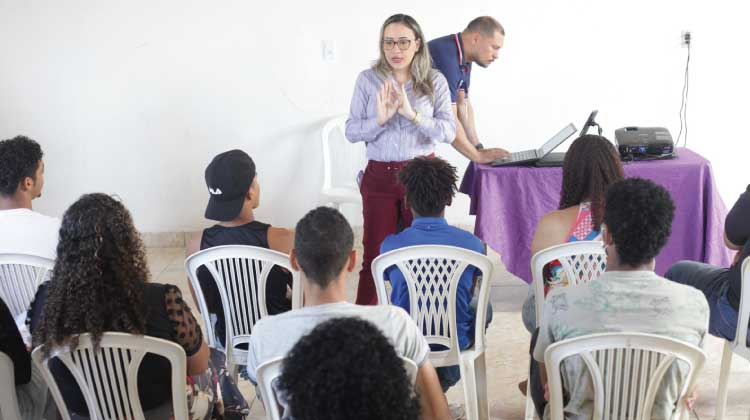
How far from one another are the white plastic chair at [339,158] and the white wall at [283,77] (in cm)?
12

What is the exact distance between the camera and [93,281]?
195 cm

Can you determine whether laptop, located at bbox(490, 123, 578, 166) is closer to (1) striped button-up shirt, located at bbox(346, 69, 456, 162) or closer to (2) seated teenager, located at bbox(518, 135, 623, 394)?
(1) striped button-up shirt, located at bbox(346, 69, 456, 162)

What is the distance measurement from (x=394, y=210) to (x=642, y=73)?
87.8 inches

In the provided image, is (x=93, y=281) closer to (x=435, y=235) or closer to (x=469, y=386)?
(x=435, y=235)

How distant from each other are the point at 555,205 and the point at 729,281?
111cm

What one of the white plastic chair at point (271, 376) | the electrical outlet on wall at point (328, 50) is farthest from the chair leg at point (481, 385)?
the electrical outlet on wall at point (328, 50)

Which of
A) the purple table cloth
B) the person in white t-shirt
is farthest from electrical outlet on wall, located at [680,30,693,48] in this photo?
the person in white t-shirt

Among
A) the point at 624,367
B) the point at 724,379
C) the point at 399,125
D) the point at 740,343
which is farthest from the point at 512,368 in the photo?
the point at 624,367

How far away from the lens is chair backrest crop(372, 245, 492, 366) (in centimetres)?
252

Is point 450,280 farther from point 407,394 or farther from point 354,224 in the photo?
point 354,224

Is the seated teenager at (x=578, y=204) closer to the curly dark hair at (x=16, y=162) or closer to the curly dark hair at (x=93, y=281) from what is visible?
the curly dark hair at (x=93, y=281)

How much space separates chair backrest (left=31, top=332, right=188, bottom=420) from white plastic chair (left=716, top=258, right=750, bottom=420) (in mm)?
1735

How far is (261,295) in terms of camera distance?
2639mm

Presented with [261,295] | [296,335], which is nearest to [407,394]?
[296,335]
